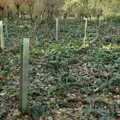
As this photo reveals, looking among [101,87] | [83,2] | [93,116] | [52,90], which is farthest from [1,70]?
[83,2]

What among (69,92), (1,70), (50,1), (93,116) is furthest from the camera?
(50,1)

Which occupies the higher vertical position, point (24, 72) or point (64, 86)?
point (24, 72)

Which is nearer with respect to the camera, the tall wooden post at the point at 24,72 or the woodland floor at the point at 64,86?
the tall wooden post at the point at 24,72

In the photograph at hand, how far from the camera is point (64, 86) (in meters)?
6.33

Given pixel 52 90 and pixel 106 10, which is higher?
pixel 106 10

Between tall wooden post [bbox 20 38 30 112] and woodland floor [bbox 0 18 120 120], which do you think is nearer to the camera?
tall wooden post [bbox 20 38 30 112]

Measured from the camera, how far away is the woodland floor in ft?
16.3

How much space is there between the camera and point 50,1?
1898cm

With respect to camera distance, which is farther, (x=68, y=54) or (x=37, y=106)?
(x=68, y=54)

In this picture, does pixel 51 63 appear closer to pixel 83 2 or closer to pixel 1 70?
pixel 1 70

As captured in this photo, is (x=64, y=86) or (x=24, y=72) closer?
(x=24, y=72)

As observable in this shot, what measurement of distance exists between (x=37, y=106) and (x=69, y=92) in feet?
3.90

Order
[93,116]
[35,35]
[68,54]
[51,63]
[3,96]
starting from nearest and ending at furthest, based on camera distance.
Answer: [93,116]
[3,96]
[51,63]
[68,54]
[35,35]

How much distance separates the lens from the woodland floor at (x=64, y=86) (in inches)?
195
